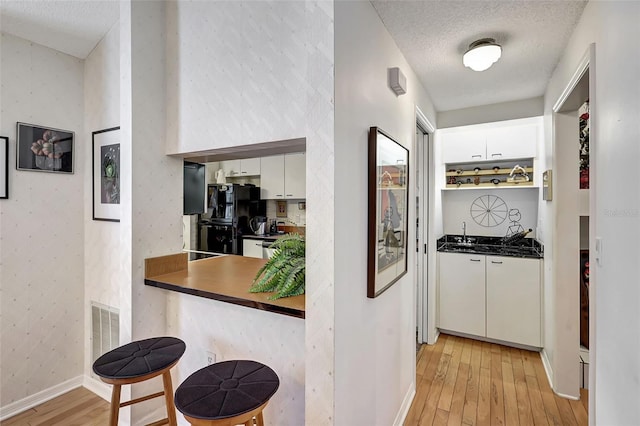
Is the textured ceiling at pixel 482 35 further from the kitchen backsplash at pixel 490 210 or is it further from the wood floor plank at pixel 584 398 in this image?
the wood floor plank at pixel 584 398

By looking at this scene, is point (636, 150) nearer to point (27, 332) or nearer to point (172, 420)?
point (172, 420)

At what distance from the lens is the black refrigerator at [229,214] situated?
9.25ft

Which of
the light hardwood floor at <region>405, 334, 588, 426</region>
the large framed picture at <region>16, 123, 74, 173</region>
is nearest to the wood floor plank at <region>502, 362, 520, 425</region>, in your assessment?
the light hardwood floor at <region>405, 334, 588, 426</region>

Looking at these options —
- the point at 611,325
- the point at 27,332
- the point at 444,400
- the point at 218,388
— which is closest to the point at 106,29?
the point at 27,332

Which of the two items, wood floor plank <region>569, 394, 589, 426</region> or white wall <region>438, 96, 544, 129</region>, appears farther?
white wall <region>438, 96, 544, 129</region>

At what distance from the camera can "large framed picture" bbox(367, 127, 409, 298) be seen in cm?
153

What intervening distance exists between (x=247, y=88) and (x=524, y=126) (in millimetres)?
3017

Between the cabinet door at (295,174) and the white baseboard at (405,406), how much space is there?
1701 mm

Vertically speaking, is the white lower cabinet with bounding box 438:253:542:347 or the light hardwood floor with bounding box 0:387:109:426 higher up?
the white lower cabinet with bounding box 438:253:542:347

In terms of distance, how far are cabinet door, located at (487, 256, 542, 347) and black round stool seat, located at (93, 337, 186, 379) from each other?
2.86 m

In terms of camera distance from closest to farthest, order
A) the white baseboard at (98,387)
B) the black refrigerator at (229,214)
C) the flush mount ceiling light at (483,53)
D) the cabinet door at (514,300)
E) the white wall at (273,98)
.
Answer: the white wall at (273,98) → the flush mount ceiling light at (483,53) → the white baseboard at (98,387) → the black refrigerator at (229,214) → the cabinet door at (514,300)

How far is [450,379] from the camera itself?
8.36ft

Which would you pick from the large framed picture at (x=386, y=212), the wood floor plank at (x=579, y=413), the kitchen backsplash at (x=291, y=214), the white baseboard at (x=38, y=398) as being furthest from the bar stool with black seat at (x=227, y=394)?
the wood floor plank at (x=579, y=413)

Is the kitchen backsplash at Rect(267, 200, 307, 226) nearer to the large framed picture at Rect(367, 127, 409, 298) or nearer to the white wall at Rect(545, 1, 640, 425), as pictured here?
the large framed picture at Rect(367, 127, 409, 298)
